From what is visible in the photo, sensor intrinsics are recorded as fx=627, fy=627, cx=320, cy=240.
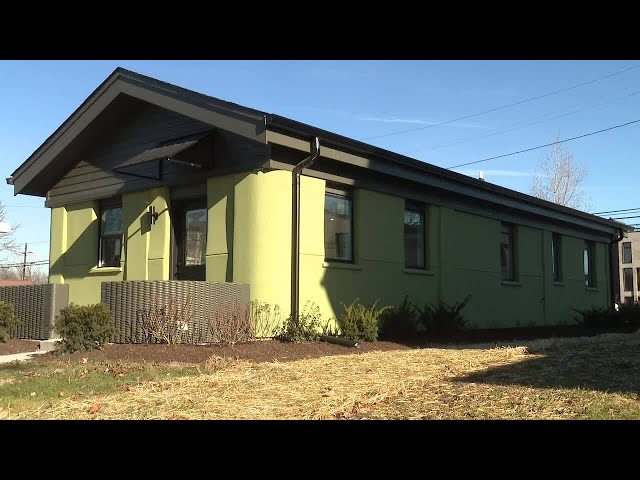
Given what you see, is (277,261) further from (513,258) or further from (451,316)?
(513,258)

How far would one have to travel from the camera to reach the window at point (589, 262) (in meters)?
22.6

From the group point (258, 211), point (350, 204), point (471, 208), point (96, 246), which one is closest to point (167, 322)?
point (258, 211)

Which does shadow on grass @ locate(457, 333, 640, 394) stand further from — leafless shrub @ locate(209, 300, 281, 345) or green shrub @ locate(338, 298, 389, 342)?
leafless shrub @ locate(209, 300, 281, 345)

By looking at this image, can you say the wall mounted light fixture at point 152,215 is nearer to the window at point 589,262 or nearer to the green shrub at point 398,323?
the green shrub at point 398,323

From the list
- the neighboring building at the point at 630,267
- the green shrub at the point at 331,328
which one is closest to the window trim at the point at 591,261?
the green shrub at the point at 331,328

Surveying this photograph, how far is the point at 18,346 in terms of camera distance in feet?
39.5

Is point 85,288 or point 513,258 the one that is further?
point 513,258

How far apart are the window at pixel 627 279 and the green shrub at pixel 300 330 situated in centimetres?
4422

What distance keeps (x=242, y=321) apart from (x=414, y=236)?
222 inches

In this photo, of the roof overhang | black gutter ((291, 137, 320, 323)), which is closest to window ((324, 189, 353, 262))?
black gutter ((291, 137, 320, 323))
